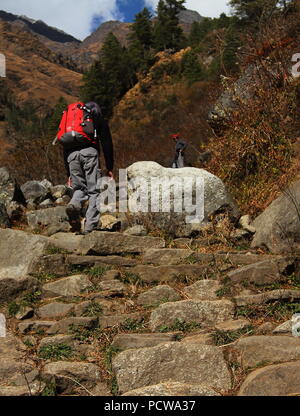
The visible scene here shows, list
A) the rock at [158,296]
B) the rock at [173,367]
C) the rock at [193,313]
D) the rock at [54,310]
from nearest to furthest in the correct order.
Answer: the rock at [173,367]
the rock at [193,313]
the rock at [54,310]
the rock at [158,296]

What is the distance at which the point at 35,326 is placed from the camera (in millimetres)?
3748

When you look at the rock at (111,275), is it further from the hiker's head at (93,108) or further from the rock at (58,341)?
the hiker's head at (93,108)

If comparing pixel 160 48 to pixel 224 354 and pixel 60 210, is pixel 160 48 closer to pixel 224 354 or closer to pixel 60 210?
pixel 60 210

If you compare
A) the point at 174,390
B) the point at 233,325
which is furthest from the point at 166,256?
the point at 174,390

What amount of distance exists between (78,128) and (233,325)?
313 centimetres

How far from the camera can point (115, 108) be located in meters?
40.5

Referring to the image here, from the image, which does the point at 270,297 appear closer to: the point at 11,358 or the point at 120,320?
the point at 120,320

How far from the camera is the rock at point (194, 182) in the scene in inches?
230

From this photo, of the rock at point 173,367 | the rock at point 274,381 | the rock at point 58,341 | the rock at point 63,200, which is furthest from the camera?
the rock at point 63,200

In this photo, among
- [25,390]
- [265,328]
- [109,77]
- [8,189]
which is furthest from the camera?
[109,77]

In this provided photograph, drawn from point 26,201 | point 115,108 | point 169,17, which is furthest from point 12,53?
point 26,201

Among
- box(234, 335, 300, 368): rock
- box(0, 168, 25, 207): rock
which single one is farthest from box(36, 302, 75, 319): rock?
box(0, 168, 25, 207): rock

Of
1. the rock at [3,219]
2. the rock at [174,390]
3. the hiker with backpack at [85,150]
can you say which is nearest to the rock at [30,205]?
the rock at [3,219]

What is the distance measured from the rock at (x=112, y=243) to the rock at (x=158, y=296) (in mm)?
1019
